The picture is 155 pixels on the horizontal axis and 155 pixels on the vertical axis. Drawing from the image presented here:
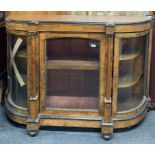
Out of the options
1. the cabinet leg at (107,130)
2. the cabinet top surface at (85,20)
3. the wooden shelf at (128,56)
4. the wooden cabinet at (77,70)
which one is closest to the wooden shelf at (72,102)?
the wooden cabinet at (77,70)

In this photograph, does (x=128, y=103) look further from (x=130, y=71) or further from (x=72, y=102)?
(x=72, y=102)

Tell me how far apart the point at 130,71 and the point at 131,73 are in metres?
0.02

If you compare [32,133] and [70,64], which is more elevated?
[70,64]

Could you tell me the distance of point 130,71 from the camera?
6.40ft

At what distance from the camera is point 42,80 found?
188cm

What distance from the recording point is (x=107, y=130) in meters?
1.86

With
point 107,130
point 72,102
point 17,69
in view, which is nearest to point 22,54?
point 17,69

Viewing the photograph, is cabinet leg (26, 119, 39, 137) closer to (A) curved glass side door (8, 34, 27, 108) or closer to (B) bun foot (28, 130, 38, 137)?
(B) bun foot (28, 130, 38, 137)

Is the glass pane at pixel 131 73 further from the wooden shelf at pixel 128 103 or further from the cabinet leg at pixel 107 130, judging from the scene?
the cabinet leg at pixel 107 130

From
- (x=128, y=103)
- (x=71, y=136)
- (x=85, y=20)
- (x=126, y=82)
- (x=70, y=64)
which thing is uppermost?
(x=85, y=20)

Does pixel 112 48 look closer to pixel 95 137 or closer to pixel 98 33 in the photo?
pixel 98 33

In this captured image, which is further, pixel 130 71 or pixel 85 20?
pixel 130 71

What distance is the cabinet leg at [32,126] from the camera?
1.87 metres
